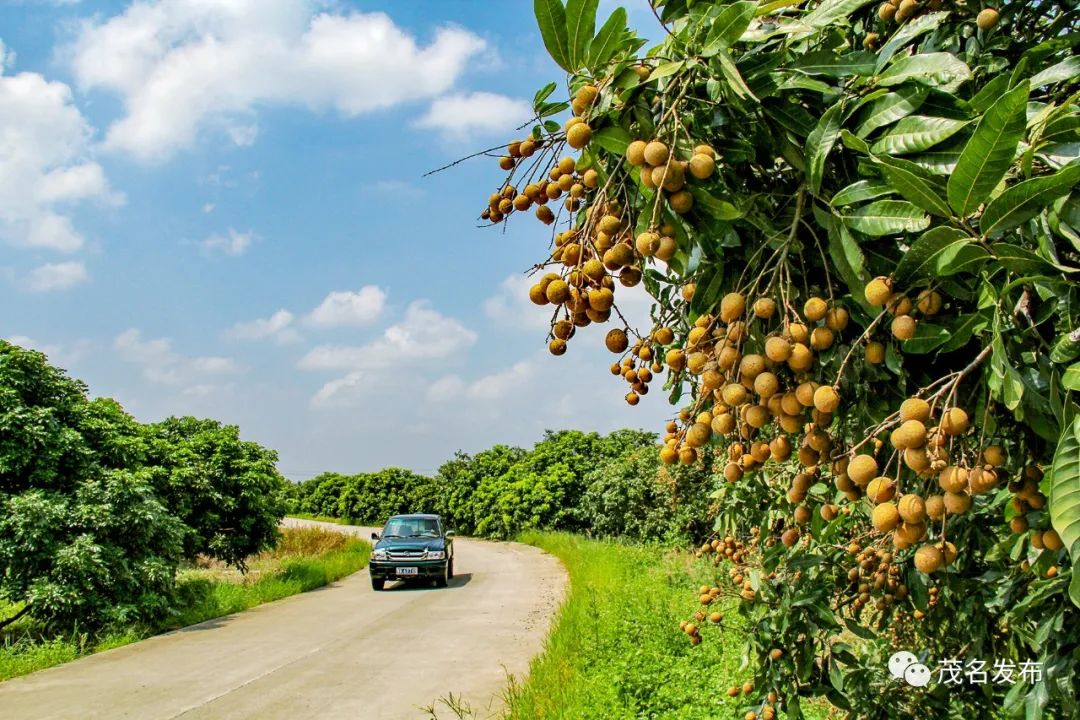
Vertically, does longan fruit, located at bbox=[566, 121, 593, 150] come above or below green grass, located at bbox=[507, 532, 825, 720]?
above

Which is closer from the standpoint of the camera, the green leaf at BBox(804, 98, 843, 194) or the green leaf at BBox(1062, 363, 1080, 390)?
the green leaf at BBox(1062, 363, 1080, 390)

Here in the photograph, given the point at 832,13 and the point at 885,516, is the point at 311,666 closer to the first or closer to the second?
the point at 885,516

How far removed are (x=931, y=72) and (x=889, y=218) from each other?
Result: 226mm

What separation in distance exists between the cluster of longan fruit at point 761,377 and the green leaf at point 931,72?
0.35m

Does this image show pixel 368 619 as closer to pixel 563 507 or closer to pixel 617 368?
pixel 617 368

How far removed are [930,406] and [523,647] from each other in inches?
297

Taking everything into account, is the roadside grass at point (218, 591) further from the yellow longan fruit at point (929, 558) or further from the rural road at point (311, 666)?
the yellow longan fruit at point (929, 558)

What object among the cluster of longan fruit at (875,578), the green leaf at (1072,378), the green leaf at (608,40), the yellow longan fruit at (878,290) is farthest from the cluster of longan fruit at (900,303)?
the cluster of longan fruit at (875,578)

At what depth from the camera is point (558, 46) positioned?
4.06 ft

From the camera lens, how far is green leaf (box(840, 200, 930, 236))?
1104 mm

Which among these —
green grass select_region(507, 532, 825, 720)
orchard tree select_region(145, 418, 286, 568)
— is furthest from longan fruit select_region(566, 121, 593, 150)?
orchard tree select_region(145, 418, 286, 568)

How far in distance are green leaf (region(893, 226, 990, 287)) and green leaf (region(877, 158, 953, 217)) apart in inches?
1.2

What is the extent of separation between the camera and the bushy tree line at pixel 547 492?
1656 cm

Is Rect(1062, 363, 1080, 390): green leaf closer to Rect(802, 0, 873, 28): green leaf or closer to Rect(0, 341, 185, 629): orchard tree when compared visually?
Rect(802, 0, 873, 28): green leaf
